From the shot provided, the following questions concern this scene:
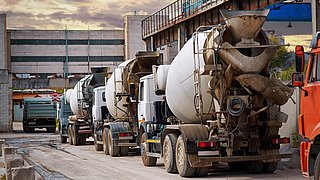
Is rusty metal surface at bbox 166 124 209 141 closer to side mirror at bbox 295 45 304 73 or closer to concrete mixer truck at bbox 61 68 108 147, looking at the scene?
side mirror at bbox 295 45 304 73

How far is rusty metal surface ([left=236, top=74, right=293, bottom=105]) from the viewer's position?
49.1ft

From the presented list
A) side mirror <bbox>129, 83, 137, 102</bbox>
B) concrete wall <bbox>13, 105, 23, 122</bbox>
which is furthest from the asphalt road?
concrete wall <bbox>13, 105, 23, 122</bbox>

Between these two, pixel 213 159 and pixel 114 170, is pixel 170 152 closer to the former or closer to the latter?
pixel 213 159

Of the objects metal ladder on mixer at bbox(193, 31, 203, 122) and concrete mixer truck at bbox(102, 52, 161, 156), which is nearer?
metal ladder on mixer at bbox(193, 31, 203, 122)

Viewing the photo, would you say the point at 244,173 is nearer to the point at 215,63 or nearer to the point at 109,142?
the point at 215,63

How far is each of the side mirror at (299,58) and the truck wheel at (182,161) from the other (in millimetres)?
5416

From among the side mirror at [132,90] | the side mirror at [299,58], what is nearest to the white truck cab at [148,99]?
the side mirror at [132,90]

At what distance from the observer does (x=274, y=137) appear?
50.9 feet

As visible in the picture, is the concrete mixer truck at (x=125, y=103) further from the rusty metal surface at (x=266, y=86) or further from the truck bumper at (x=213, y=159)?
Result: the rusty metal surface at (x=266, y=86)

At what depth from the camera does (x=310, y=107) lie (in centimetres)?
1109

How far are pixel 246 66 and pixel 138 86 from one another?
8.06 metres

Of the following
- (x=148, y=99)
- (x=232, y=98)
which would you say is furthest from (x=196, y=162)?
(x=148, y=99)

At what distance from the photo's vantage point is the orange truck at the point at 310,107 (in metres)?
10.7

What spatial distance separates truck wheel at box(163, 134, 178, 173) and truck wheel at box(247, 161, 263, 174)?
1.96m
